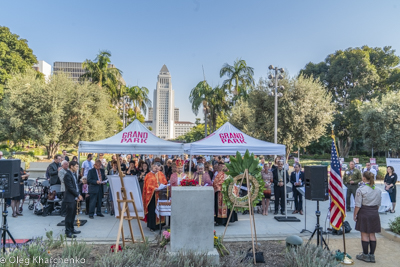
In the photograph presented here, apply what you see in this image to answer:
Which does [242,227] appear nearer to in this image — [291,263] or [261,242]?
[261,242]

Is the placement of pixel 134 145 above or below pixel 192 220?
above

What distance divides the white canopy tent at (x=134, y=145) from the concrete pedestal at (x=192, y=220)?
567 cm

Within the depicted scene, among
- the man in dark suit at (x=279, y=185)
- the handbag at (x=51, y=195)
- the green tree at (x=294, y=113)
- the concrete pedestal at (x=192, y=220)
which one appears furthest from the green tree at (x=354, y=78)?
the concrete pedestal at (x=192, y=220)

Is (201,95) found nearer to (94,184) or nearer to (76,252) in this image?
(94,184)

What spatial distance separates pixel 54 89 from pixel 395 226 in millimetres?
27678

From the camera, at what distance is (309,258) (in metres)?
5.28

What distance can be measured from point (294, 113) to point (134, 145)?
18177 mm

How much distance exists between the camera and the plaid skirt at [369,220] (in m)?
6.32

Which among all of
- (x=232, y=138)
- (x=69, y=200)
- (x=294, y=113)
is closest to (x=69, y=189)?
(x=69, y=200)

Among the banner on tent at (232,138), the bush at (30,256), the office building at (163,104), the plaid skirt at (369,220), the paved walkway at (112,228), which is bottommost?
the paved walkway at (112,228)

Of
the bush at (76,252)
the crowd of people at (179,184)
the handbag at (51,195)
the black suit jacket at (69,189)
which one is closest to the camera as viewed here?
the bush at (76,252)

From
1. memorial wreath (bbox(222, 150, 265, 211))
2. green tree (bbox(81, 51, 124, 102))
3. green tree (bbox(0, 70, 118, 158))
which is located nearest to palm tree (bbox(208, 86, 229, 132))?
green tree (bbox(0, 70, 118, 158))

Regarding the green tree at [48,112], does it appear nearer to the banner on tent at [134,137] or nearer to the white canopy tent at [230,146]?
the banner on tent at [134,137]

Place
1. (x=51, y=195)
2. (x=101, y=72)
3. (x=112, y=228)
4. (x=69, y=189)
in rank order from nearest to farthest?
(x=69, y=189) < (x=112, y=228) < (x=51, y=195) < (x=101, y=72)
